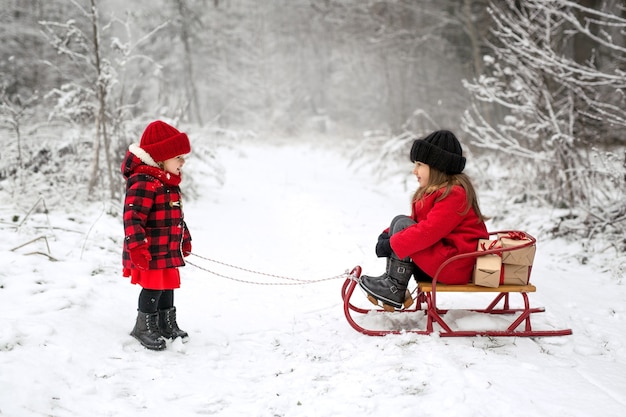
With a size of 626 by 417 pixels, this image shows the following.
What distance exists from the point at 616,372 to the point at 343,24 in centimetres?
1912

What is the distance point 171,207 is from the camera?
3955 millimetres

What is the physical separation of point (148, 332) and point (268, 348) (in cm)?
102

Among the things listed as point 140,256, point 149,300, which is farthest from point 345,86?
point 140,256

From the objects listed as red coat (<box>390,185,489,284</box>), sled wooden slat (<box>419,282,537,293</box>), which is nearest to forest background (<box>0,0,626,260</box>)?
red coat (<box>390,185,489,284</box>)

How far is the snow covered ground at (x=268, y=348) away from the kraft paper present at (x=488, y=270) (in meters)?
0.49

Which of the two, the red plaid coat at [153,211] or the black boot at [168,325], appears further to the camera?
the black boot at [168,325]

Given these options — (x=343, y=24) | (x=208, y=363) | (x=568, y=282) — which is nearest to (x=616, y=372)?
(x=568, y=282)

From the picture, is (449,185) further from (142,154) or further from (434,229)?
(142,154)

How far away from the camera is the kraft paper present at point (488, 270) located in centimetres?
381

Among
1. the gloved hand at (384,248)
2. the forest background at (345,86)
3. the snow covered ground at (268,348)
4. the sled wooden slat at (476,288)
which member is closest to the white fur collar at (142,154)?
the snow covered ground at (268,348)

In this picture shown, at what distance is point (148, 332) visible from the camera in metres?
3.93

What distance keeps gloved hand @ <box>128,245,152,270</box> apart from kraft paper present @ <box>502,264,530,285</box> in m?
2.93

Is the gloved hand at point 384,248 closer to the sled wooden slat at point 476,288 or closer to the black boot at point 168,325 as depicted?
the sled wooden slat at point 476,288

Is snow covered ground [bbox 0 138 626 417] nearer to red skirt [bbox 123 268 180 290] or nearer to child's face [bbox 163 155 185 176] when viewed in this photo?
red skirt [bbox 123 268 180 290]
